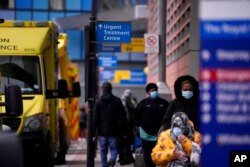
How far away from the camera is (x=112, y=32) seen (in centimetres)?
1502

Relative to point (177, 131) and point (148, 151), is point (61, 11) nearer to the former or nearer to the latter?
point (148, 151)

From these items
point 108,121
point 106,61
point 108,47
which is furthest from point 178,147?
point 106,61

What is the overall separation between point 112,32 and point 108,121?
1660 millimetres

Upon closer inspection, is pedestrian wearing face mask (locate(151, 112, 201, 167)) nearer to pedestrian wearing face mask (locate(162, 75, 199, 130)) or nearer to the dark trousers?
pedestrian wearing face mask (locate(162, 75, 199, 130))

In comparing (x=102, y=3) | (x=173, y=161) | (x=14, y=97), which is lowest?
(x=173, y=161)

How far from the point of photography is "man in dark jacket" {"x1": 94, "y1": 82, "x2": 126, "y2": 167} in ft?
49.7

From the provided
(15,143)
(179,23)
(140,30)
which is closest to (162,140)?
(15,143)

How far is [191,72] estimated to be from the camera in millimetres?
17203

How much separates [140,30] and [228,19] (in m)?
48.1

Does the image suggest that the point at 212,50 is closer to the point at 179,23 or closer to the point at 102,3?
the point at 179,23

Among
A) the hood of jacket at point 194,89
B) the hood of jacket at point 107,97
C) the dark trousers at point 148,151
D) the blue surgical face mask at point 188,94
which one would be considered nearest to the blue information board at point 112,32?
the hood of jacket at point 107,97

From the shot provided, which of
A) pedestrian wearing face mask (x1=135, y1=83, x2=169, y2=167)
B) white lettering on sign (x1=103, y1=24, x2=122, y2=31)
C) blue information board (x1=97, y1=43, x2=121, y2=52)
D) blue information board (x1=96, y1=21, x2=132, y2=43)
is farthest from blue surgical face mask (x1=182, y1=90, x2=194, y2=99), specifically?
blue information board (x1=97, y1=43, x2=121, y2=52)

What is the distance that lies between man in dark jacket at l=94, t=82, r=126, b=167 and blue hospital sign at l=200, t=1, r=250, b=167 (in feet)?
35.2

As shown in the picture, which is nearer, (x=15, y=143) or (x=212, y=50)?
(x=212, y=50)
